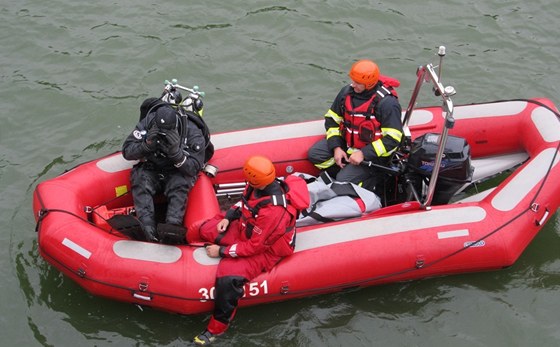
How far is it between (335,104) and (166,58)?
118 inches

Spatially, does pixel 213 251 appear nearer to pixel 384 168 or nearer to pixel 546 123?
pixel 384 168

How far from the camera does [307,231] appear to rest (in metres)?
5.39

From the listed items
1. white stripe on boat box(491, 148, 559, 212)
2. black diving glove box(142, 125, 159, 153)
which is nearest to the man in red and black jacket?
black diving glove box(142, 125, 159, 153)

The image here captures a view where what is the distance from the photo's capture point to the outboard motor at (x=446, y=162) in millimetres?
5621

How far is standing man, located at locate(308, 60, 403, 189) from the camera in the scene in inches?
226

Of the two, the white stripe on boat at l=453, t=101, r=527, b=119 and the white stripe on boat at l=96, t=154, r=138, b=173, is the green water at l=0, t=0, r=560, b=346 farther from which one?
the white stripe on boat at l=453, t=101, r=527, b=119

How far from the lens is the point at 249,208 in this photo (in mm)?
5059

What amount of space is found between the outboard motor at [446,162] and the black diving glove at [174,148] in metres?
1.94

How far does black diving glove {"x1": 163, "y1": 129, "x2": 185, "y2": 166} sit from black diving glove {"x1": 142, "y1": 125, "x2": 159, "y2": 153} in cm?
9

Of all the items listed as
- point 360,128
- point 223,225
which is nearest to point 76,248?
point 223,225

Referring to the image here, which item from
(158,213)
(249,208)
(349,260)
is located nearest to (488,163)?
(349,260)

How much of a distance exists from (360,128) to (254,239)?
1.52 m

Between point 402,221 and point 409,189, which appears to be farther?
point 409,189

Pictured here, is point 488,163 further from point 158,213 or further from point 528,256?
point 158,213
